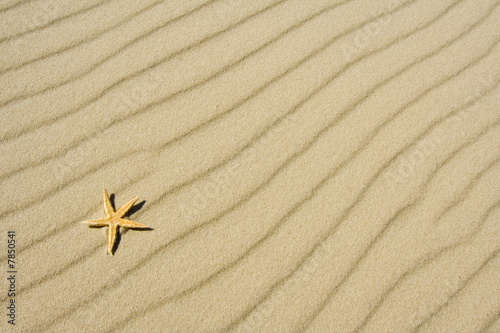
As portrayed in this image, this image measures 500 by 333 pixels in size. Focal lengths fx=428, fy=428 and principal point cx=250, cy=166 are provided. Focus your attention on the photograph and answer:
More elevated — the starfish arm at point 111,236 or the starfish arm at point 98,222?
the starfish arm at point 98,222

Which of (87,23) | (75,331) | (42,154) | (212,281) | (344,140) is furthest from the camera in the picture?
(87,23)

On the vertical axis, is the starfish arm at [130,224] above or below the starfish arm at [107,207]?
below

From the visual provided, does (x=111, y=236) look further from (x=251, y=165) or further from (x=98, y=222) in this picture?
(x=251, y=165)

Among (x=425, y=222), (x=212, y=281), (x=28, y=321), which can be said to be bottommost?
(x=425, y=222)

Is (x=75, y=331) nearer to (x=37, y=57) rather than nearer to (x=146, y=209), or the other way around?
(x=146, y=209)

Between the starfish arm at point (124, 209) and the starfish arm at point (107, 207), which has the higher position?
the starfish arm at point (107, 207)

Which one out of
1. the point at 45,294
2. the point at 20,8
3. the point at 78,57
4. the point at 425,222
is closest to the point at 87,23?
the point at 78,57
